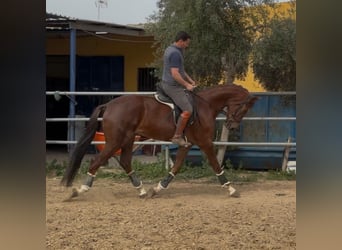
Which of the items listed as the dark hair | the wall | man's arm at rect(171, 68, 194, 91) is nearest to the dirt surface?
man's arm at rect(171, 68, 194, 91)

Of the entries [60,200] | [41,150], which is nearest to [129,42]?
[60,200]

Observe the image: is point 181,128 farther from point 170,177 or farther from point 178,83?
point 170,177

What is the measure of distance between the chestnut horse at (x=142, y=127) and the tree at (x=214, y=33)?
2.35m

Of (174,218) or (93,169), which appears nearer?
(174,218)

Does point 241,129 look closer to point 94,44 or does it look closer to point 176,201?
point 176,201

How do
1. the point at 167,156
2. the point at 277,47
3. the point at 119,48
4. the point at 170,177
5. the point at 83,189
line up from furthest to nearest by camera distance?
1. the point at 119,48
2. the point at 277,47
3. the point at 167,156
4. the point at 170,177
5. the point at 83,189

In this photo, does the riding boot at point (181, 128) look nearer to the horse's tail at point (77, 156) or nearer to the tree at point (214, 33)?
the horse's tail at point (77, 156)

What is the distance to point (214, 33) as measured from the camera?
9.80 m

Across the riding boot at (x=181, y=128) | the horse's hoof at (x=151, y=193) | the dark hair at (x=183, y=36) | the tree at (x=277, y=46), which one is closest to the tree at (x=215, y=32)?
the tree at (x=277, y=46)

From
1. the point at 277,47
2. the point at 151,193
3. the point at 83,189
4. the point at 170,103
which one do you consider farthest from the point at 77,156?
the point at 277,47

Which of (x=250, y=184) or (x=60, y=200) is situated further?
A: (x=250, y=184)

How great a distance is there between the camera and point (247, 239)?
4.77 metres

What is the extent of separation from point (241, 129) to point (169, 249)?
6025 millimetres

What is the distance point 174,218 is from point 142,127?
197 centimetres
